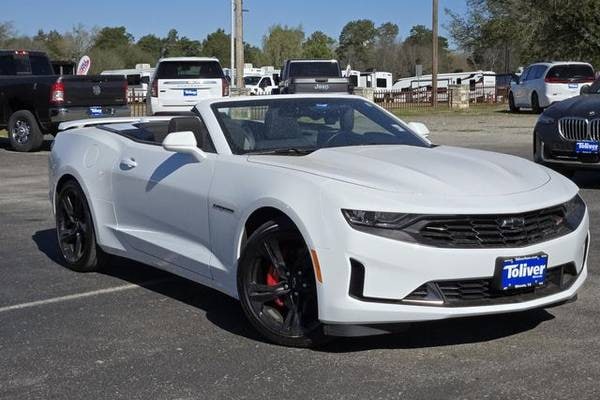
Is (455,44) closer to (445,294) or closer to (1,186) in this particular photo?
(1,186)

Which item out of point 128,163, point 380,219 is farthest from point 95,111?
point 380,219

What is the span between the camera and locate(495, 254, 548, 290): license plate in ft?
15.0

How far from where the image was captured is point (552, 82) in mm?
30297

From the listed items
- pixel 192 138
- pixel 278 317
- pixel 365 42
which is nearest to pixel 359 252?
pixel 278 317

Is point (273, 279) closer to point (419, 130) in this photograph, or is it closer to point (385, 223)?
point (385, 223)

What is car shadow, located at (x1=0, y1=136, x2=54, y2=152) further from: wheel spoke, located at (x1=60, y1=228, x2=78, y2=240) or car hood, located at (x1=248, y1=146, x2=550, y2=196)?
car hood, located at (x1=248, y1=146, x2=550, y2=196)

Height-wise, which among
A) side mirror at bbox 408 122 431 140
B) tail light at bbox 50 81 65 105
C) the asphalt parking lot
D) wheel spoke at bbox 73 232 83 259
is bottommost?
the asphalt parking lot

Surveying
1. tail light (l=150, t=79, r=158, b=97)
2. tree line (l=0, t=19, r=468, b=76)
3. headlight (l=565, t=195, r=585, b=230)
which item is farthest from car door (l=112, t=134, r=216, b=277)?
tree line (l=0, t=19, r=468, b=76)

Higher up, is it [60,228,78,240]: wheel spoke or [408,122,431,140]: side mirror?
[408,122,431,140]: side mirror

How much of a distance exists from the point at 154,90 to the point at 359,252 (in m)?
18.1

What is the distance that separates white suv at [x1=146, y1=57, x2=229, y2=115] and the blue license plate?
12.2m

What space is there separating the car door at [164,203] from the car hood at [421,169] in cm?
48

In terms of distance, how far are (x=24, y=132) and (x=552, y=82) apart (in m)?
18.5

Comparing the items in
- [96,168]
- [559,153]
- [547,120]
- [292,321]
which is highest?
[547,120]
